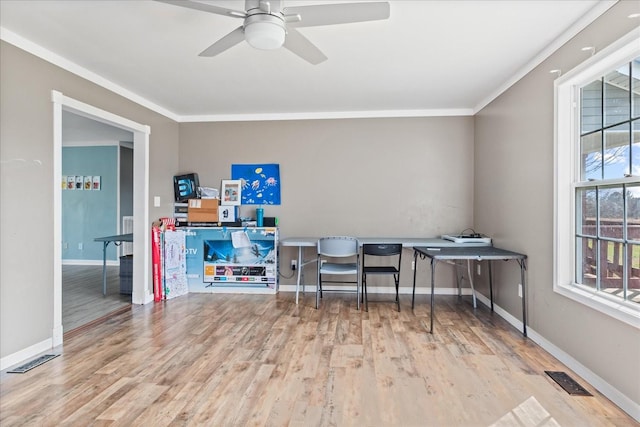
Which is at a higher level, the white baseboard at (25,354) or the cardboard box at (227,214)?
the cardboard box at (227,214)

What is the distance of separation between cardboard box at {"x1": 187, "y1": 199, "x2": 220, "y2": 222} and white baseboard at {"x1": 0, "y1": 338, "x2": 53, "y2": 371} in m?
2.22

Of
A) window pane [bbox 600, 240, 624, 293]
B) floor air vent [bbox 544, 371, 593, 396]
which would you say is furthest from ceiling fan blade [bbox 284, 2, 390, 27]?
floor air vent [bbox 544, 371, 593, 396]

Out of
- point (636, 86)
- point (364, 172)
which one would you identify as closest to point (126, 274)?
point (364, 172)

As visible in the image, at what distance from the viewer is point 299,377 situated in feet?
7.70

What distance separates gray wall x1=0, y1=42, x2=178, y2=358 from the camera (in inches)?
98.4

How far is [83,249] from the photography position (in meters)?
6.77

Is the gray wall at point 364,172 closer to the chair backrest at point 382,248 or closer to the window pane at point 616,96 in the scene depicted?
the chair backrest at point 382,248

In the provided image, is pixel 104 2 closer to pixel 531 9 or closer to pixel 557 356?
pixel 531 9

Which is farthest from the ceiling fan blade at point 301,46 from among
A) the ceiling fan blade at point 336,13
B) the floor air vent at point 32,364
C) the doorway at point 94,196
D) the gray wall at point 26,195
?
the doorway at point 94,196

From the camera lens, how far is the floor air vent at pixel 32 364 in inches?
95.4

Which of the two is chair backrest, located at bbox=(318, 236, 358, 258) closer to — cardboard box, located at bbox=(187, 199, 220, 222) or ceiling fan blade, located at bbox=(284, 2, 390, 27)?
cardboard box, located at bbox=(187, 199, 220, 222)

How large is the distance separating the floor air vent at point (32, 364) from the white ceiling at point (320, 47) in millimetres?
2484

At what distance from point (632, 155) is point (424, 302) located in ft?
8.93

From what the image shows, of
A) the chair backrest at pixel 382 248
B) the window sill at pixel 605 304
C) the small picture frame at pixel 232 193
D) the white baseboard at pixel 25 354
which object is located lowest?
the white baseboard at pixel 25 354
